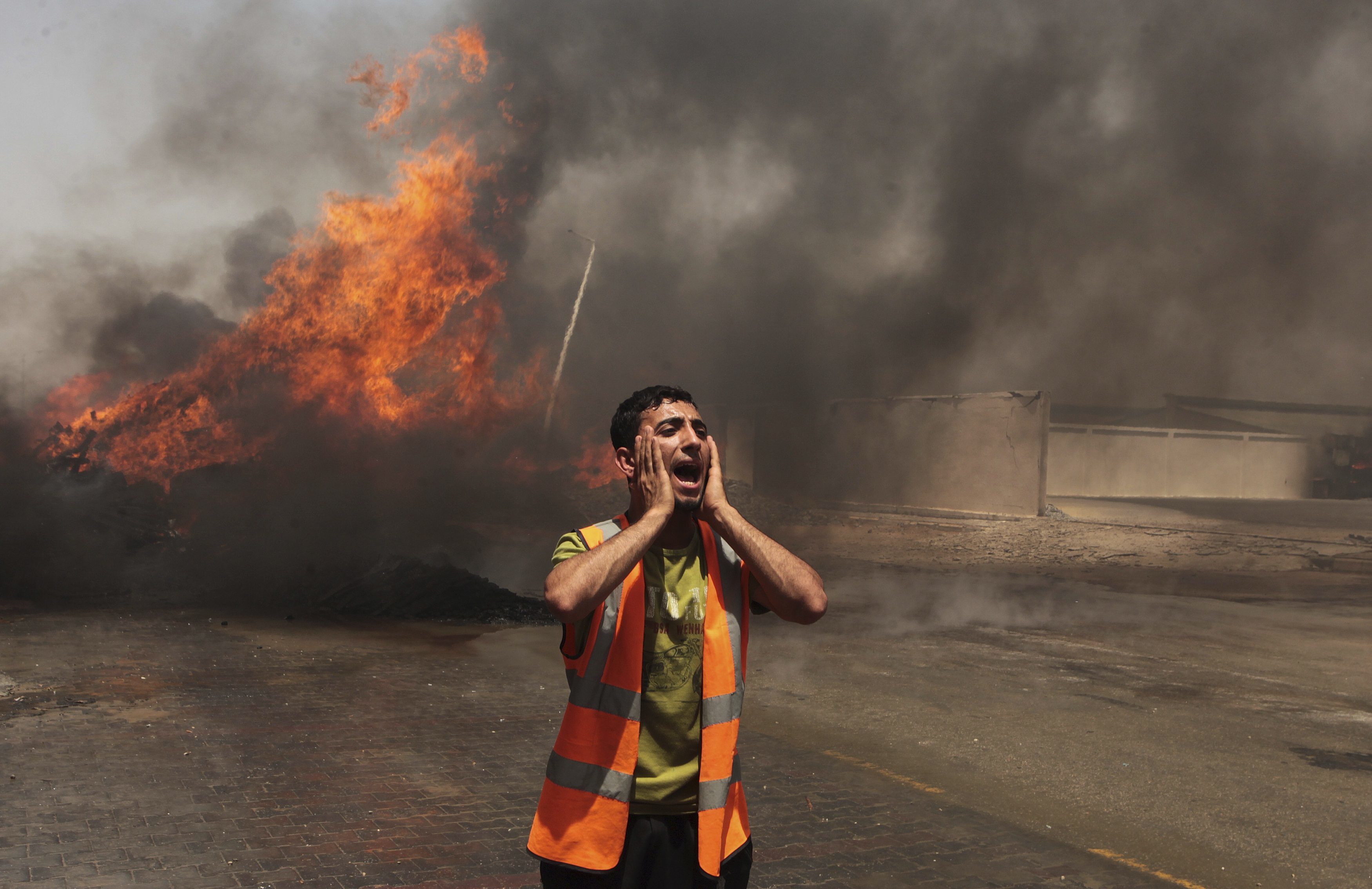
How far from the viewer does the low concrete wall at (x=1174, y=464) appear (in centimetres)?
3225

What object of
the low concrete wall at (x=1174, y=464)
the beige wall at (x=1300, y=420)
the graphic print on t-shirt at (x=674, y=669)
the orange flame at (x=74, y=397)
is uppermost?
the beige wall at (x=1300, y=420)

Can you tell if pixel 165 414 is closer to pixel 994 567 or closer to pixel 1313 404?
pixel 994 567

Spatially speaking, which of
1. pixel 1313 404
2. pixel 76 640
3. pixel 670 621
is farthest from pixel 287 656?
pixel 1313 404

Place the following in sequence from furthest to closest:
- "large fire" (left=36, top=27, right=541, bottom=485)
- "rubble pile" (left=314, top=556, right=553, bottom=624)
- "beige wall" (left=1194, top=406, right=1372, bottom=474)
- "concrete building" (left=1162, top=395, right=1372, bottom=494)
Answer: "beige wall" (left=1194, top=406, right=1372, bottom=474) → "concrete building" (left=1162, top=395, right=1372, bottom=494) → "large fire" (left=36, top=27, right=541, bottom=485) → "rubble pile" (left=314, top=556, right=553, bottom=624)

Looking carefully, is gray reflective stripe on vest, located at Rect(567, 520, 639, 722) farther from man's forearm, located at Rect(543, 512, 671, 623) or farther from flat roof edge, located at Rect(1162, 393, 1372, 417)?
flat roof edge, located at Rect(1162, 393, 1372, 417)

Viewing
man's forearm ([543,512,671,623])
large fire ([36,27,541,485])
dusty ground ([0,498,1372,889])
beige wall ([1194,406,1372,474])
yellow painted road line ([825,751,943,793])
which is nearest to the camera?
man's forearm ([543,512,671,623])

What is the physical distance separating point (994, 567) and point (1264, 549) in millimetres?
6001

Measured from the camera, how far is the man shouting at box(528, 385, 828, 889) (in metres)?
1.90

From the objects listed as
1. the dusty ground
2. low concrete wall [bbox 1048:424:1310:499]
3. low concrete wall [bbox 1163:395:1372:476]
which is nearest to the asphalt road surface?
the dusty ground

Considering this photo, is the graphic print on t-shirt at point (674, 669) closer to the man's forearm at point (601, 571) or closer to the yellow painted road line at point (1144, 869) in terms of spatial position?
the man's forearm at point (601, 571)

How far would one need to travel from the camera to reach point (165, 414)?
595 inches

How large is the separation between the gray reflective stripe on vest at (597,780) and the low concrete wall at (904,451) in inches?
885

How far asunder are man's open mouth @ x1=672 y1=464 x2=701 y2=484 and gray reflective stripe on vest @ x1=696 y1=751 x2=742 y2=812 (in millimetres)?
562

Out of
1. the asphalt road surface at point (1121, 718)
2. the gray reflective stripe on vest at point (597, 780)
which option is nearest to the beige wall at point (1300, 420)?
the asphalt road surface at point (1121, 718)
